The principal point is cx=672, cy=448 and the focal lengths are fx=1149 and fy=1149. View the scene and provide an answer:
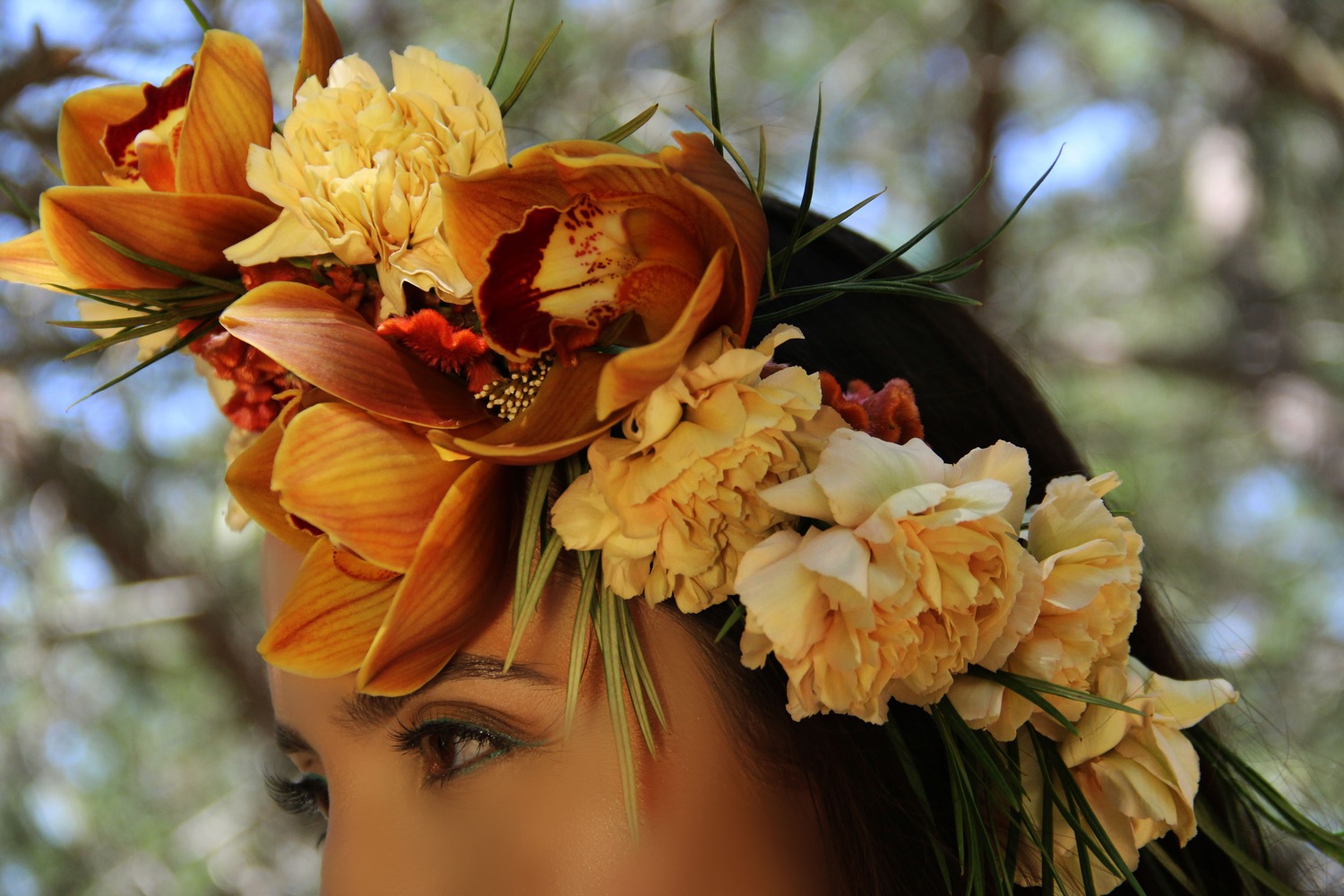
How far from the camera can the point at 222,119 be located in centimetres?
99

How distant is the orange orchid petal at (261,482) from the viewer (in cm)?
96

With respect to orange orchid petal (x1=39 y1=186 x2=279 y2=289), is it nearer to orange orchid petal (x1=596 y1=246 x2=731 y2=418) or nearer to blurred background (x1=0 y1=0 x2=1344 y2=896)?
orange orchid petal (x1=596 y1=246 x2=731 y2=418)

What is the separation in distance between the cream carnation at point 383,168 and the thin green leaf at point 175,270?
0.07 meters

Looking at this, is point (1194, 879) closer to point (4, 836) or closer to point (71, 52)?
point (71, 52)

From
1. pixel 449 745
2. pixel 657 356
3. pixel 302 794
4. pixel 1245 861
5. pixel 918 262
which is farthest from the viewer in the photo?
pixel 918 262

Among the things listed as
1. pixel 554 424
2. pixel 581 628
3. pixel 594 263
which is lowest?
pixel 581 628

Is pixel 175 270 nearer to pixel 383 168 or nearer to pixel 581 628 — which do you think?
pixel 383 168

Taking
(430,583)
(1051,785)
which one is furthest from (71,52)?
(1051,785)

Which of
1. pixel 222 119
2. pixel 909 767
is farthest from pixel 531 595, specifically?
pixel 222 119

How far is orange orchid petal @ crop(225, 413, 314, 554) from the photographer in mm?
959

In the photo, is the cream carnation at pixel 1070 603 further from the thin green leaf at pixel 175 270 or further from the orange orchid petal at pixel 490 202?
the thin green leaf at pixel 175 270

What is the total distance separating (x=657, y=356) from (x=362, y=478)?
254mm

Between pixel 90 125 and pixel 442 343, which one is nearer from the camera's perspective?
pixel 442 343

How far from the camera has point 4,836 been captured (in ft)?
9.20
